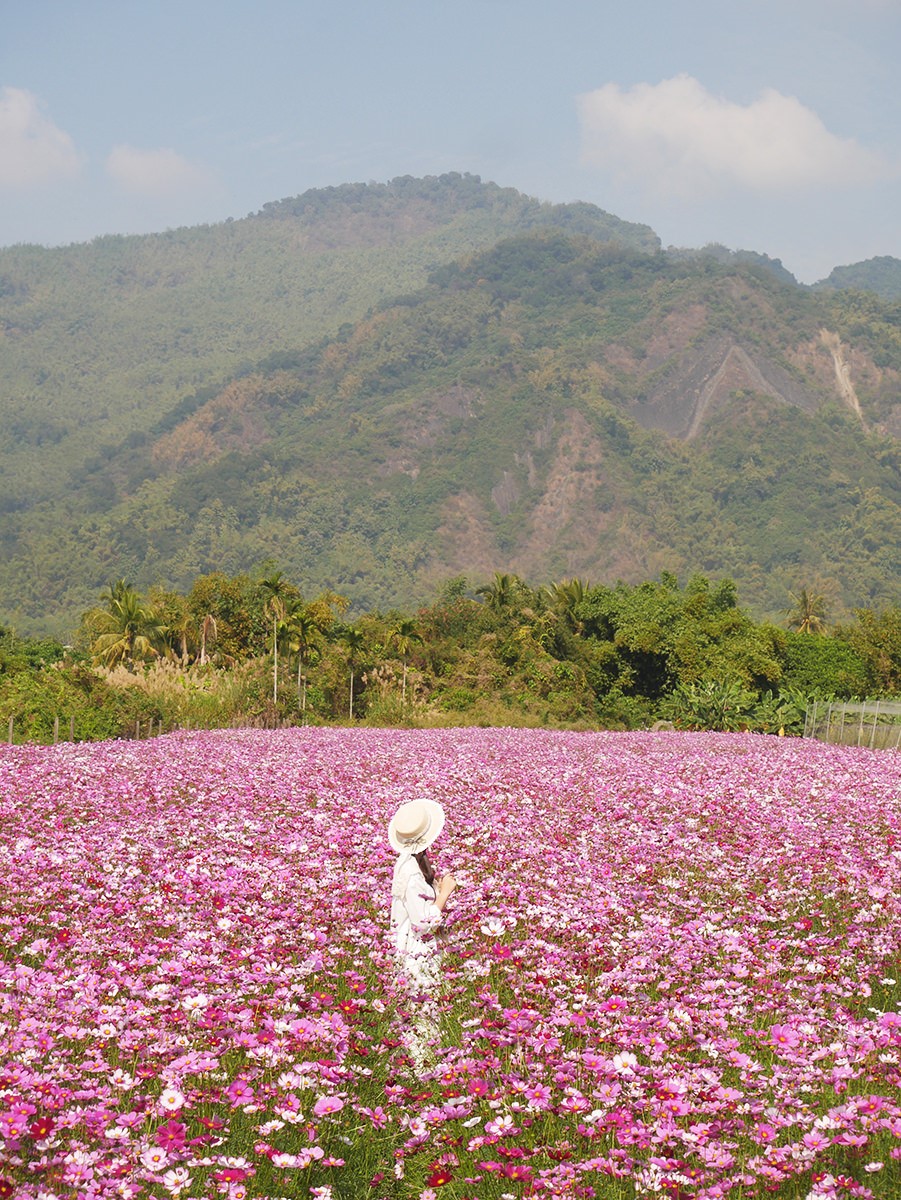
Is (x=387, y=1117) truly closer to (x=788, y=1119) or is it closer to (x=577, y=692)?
(x=788, y=1119)

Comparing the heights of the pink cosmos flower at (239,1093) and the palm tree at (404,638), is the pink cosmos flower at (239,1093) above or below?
below

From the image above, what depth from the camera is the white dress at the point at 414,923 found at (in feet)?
23.5

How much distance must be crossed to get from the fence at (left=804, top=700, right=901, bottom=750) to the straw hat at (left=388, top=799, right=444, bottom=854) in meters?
22.1

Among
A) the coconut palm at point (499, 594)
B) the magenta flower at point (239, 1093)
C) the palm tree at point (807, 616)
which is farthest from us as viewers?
the palm tree at point (807, 616)

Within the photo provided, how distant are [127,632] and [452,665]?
16.7m

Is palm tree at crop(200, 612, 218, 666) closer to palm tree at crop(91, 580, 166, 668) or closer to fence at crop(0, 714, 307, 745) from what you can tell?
palm tree at crop(91, 580, 166, 668)

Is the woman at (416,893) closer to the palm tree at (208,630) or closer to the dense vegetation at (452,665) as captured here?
the dense vegetation at (452,665)

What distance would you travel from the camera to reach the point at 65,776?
14.2 metres

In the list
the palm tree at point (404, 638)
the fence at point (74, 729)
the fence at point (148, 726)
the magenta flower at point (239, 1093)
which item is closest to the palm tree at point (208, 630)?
the palm tree at point (404, 638)

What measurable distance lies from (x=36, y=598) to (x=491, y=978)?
181 metres

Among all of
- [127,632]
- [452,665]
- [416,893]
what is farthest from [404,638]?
[416,893]

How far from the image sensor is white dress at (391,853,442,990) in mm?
7148

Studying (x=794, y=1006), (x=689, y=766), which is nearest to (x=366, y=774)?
(x=689, y=766)

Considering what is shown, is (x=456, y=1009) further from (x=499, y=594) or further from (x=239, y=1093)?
(x=499, y=594)
